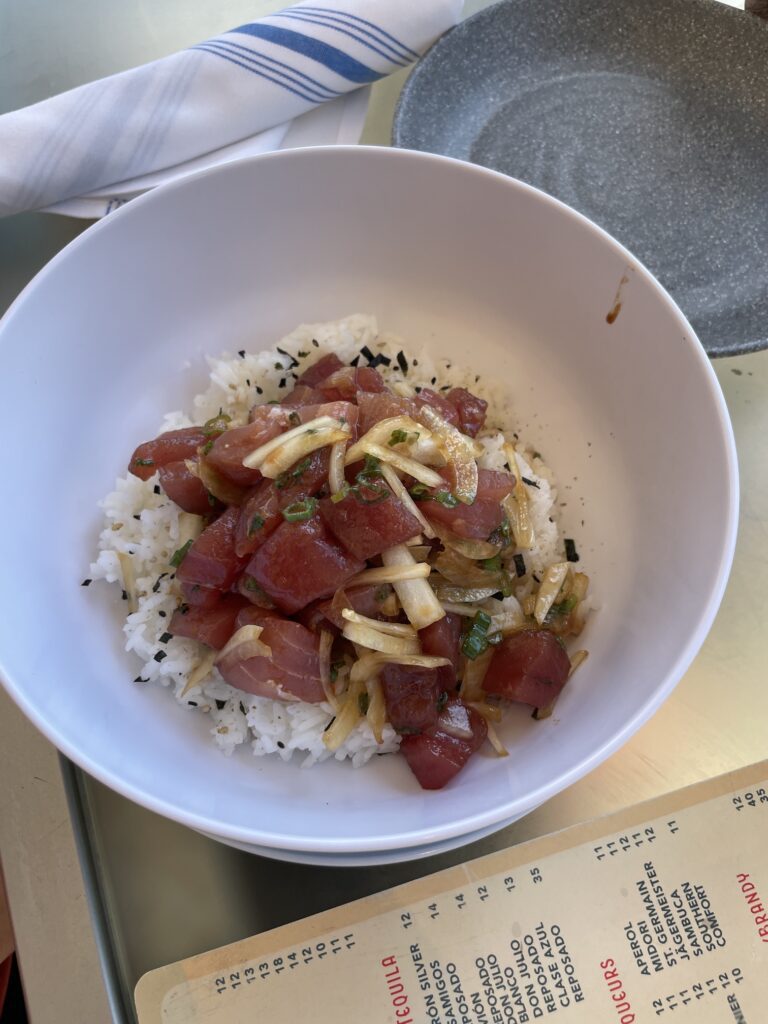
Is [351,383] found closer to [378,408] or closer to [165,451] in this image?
[378,408]

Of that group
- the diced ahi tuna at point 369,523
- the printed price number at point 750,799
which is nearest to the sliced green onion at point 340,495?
the diced ahi tuna at point 369,523

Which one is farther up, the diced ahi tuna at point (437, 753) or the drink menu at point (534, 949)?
the diced ahi tuna at point (437, 753)

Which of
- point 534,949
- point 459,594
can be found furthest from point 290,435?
point 534,949

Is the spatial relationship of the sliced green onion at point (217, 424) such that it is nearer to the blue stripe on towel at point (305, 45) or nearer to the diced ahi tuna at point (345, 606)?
the diced ahi tuna at point (345, 606)

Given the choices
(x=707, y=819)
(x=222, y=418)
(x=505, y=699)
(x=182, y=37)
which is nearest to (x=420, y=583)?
(x=505, y=699)

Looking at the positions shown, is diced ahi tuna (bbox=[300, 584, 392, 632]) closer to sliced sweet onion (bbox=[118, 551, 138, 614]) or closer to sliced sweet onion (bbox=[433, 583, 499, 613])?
sliced sweet onion (bbox=[433, 583, 499, 613])

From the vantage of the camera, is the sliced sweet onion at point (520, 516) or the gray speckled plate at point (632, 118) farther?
the gray speckled plate at point (632, 118)

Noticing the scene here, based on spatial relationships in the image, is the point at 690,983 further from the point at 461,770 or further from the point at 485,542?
the point at 485,542

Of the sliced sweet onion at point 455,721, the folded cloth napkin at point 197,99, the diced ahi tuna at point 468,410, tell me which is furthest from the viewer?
the folded cloth napkin at point 197,99
